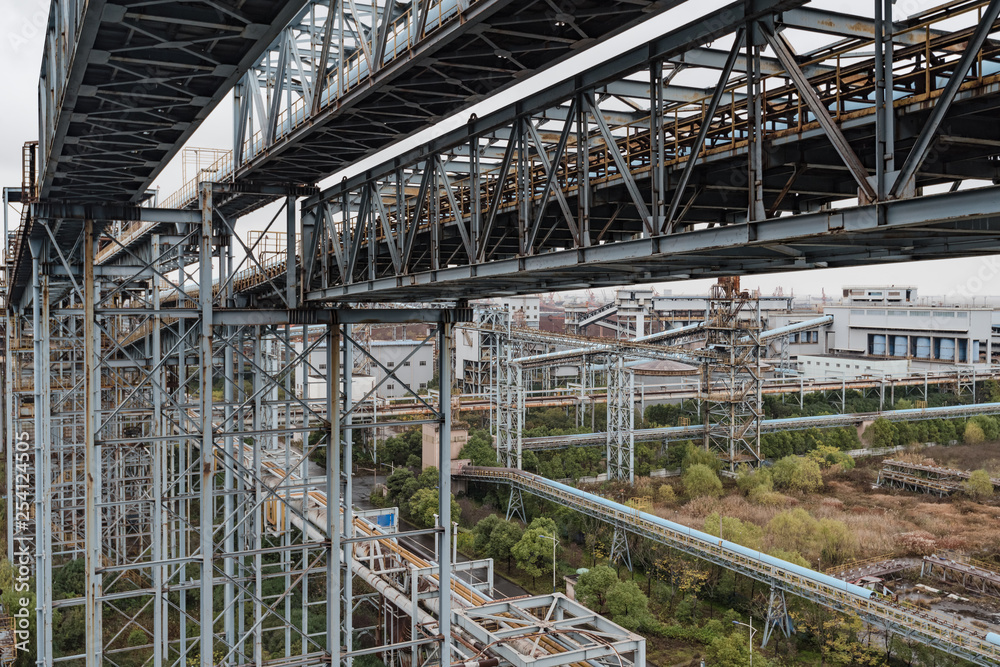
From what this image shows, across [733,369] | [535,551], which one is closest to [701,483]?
[733,369]

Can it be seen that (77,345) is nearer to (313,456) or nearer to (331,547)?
(331,547)

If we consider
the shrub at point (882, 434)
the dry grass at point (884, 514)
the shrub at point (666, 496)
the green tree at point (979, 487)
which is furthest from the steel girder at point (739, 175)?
the shrub at point (882, 434)

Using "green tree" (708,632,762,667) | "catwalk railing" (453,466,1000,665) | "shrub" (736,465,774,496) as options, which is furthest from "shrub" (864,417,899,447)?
"green tree" (708,632,762,667)

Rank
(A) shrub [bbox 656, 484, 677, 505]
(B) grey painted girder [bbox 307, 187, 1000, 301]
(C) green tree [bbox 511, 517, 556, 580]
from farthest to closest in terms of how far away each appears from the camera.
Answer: (A) shrub [bbox 656, 484, 677, 505] → (C) green tree [bbox 511, 517, 556, 580] → (B) grey painted girder [bbox 307, 187, 1000, 301]

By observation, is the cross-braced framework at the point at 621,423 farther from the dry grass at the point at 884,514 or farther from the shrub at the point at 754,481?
the shrub at the point at 754,481

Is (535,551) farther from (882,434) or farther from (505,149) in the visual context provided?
(882,434)

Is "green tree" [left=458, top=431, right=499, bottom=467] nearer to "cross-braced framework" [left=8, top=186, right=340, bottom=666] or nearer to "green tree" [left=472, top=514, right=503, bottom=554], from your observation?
"green tree" [left=472, top=514, right=503, bottom=554]
